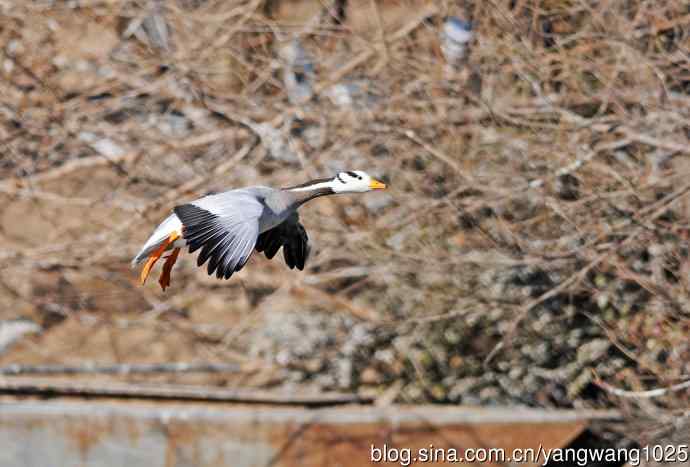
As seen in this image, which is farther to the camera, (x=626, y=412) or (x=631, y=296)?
(x=631, y=296)

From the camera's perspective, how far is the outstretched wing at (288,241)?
16.6 ft

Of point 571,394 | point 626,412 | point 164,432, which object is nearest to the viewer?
point 626,412

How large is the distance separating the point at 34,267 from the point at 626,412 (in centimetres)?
458

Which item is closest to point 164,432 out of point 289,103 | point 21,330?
point 21,330

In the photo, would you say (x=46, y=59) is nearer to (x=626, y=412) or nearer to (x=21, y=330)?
(x=21, y=330)

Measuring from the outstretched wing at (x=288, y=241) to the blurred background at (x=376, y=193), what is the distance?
181 centimetres

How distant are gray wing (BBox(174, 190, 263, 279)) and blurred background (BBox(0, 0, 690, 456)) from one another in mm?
2456

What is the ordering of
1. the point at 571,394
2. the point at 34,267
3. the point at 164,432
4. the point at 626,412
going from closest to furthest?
the point at 626,412
the point at 164,432
the point at 571,394
the point at 34,267

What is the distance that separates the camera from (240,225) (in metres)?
4.19

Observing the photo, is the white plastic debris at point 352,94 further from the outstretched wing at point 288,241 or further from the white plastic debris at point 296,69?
the outstretched wing at point 288,241

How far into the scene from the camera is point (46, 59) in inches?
332

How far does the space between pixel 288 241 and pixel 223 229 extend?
968 mm

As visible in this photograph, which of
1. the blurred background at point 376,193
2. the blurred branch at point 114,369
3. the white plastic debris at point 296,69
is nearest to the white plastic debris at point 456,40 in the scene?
the blurred background at point 376,193

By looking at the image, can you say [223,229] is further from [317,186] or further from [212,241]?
[317,186]
